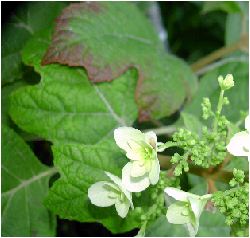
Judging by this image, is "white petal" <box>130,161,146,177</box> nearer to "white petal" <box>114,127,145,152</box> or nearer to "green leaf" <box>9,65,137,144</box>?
"white petal" <box>114,127,145,152</box>

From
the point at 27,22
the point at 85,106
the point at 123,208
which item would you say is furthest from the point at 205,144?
the point at 27,22

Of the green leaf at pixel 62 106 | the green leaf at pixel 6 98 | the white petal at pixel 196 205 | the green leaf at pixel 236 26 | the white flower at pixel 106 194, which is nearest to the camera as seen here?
the white petal at pixel 196 205

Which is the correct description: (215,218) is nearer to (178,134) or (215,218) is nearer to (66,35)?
(178,134)

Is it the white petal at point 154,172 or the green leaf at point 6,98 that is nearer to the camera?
the white petal at point 154,172

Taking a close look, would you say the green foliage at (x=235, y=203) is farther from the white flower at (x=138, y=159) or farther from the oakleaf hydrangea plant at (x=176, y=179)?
the white flower at (x=138, y=159)

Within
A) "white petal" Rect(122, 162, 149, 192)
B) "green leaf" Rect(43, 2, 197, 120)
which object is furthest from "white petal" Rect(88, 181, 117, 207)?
"green leaf" Rect(43, 2, 197, 120)

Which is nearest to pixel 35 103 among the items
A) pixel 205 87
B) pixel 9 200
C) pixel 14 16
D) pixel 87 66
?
pixel 87 66

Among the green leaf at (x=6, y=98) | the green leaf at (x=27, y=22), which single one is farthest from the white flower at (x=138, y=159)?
the green leaf at (x=27, y=22)
